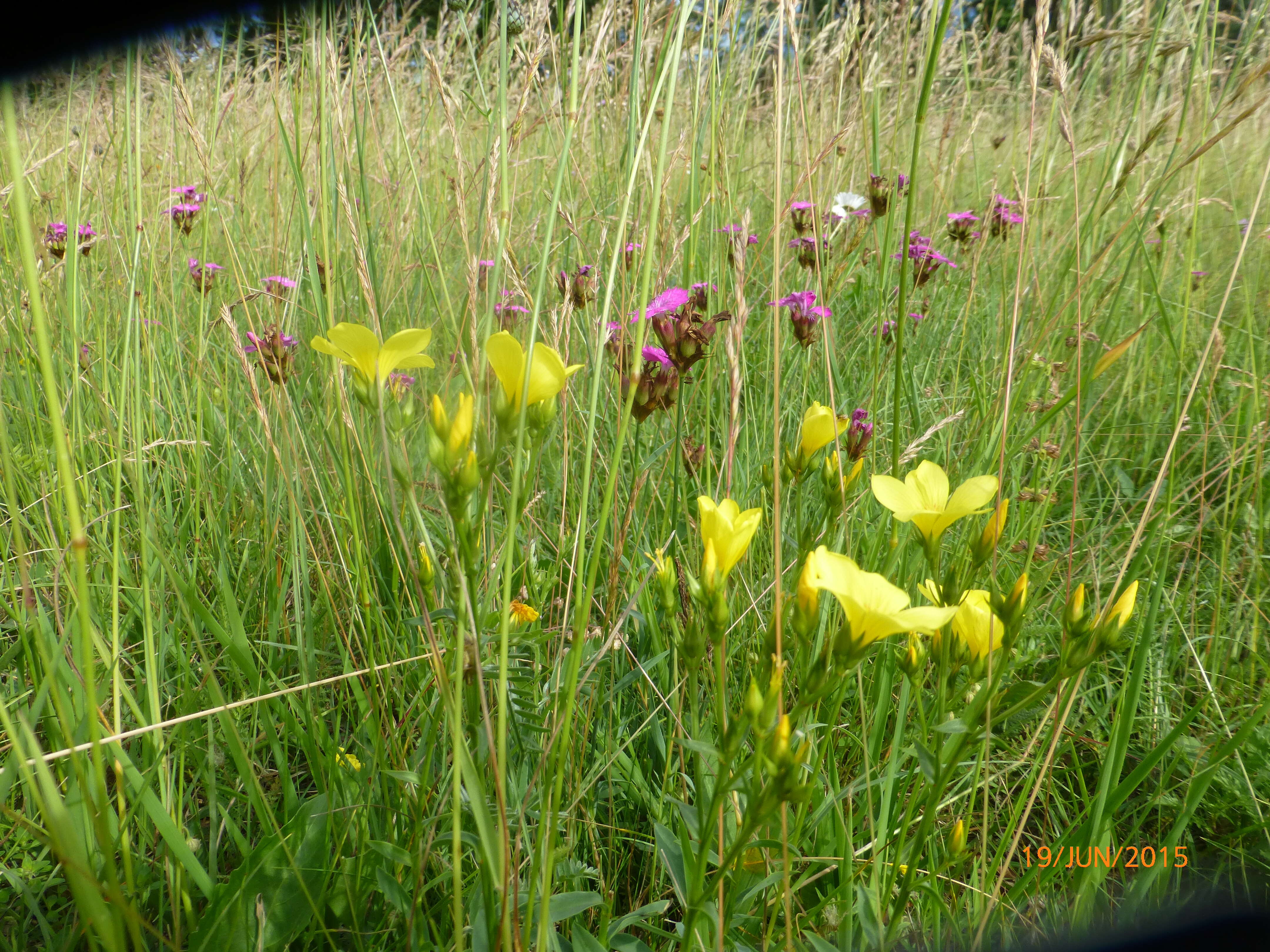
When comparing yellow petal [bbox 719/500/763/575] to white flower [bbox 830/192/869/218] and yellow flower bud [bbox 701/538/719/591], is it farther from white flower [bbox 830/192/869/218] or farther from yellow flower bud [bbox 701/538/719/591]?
white flower [bbox 830/192/869/218]

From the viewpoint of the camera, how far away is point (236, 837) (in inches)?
35.2

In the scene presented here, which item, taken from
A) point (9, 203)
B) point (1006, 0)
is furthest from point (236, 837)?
point (1006, 0)

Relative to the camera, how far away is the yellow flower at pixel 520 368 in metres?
0.69

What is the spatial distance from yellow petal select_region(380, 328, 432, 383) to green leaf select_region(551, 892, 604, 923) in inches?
21.4

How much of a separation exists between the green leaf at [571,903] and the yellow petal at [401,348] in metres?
0.54

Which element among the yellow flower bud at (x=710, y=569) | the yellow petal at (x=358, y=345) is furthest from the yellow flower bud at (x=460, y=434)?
the yellow flower bud at (x=710, y=569)

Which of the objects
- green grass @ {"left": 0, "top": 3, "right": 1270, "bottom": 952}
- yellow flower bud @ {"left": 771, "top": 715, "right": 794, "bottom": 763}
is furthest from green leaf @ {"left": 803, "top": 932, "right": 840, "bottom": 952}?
yellow flower bud @ {"left": 771, "top": 715, "right": 794, "bottom": 763}

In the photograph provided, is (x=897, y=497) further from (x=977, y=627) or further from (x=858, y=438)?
(x=858, y=438)

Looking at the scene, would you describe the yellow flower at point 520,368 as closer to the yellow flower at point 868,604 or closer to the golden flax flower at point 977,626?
the yellow flower at point 868,604

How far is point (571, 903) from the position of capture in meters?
0.78

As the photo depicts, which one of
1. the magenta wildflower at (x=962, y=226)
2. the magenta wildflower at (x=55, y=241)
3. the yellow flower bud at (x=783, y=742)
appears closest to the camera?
the yellow flower bud at (x=783, y=742)
